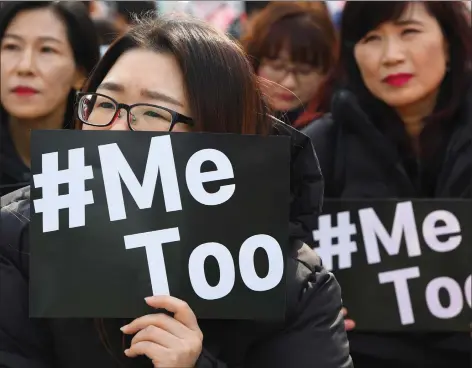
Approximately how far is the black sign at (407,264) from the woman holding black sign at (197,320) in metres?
0.62

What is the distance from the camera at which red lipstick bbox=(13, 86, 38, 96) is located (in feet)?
11.0

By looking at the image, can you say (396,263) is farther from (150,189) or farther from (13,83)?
(13,83)

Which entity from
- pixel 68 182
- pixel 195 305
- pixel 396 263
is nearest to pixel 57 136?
pixel 68 182

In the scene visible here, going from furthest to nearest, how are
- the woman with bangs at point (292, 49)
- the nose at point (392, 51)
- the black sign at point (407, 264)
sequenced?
the woman with bangs at point (292, 49) < the nose at point (392, 51) < the black sign at point (407, 264)

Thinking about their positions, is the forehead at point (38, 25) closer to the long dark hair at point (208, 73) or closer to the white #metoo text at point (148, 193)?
the long dark hair at point (208, 73)

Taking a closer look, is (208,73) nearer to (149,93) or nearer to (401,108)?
(149,93)

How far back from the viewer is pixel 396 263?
8.53 ft

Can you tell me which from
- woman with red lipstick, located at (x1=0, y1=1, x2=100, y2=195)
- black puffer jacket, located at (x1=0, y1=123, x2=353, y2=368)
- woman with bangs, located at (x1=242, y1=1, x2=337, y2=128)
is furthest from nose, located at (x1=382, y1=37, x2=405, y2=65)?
black puffer jacket, located at (x1=0, y1=123, x2=353, y2=368)

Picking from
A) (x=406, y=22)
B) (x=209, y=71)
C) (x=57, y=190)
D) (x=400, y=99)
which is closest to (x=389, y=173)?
(x=400, y=99)

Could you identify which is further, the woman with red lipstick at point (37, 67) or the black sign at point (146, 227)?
the woman with red lipstick at point (37, 67)

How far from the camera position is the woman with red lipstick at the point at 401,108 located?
2.98 m

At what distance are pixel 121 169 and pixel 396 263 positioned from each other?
1070 mm

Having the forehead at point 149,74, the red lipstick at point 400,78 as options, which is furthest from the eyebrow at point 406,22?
the forehead at point 149,74

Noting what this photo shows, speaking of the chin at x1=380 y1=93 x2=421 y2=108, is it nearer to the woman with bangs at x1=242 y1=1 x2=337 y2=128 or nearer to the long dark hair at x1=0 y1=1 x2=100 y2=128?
the woman with bangs at x1=242 y1=1 x2=337 y2=128
